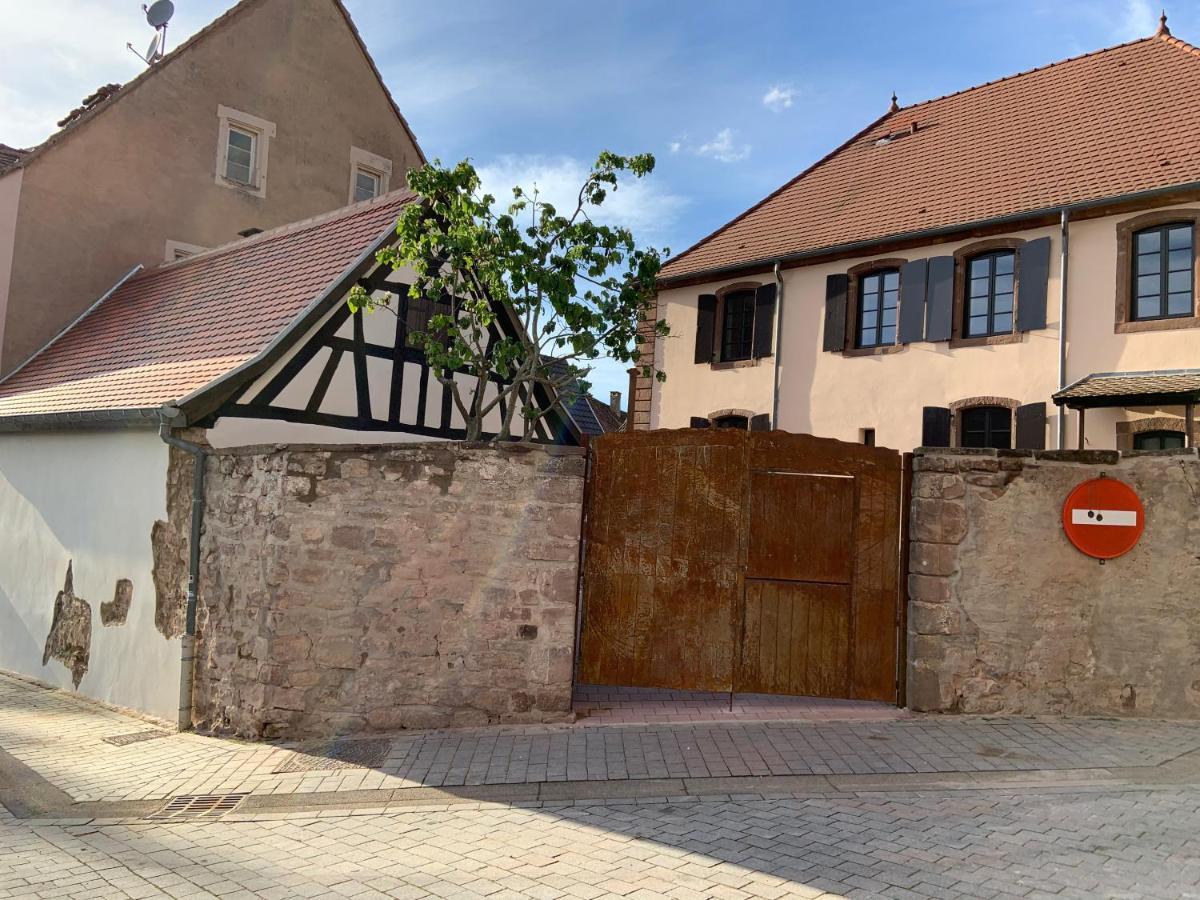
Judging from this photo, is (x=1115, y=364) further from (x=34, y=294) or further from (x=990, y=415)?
(x=34, y=294)

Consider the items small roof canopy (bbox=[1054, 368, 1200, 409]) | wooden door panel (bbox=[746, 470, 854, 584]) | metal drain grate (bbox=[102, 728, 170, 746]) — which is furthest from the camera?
small roof canopy (bbox=[1054, 368, 1200, 409])

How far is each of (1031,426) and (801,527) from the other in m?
8.64

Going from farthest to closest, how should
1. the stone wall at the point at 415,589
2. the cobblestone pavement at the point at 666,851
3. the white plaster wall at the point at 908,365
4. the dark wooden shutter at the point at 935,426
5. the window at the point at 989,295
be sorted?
the dark wooden shutter at the point at 935,426, the window at the point at 989,295, the white plaster wall at the point at 908,365, the stone wall at the point at 415,589, the cobblestone pavement at the point at 666,851

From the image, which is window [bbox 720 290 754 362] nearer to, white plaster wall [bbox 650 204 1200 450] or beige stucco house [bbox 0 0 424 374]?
white plaster wall [bbox 650 204 1200 450]

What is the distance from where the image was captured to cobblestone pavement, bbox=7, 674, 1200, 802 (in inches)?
228

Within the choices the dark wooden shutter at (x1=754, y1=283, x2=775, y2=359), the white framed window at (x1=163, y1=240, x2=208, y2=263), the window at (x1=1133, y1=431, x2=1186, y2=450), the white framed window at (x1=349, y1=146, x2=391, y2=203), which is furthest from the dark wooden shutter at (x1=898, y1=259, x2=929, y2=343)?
the white framed window at (x1=163, y1=240, x2=208, y2=263)

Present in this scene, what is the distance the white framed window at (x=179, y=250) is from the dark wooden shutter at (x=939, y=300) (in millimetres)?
12731

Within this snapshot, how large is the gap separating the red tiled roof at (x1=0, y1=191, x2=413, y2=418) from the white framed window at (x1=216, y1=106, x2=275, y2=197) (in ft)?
9.52

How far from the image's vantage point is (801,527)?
22.9ft

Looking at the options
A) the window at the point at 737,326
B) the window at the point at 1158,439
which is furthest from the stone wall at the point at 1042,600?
the window at the point at 737,326

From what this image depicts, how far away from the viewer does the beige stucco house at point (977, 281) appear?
13.1 m

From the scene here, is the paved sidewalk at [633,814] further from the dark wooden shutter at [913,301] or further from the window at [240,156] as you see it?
the window at [240,156]

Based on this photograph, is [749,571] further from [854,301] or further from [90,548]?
[854,301]

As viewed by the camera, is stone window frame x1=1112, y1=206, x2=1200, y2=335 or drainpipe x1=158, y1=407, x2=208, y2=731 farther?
stone window frame x1=1112, y1=206, x2=1200, y2=335
